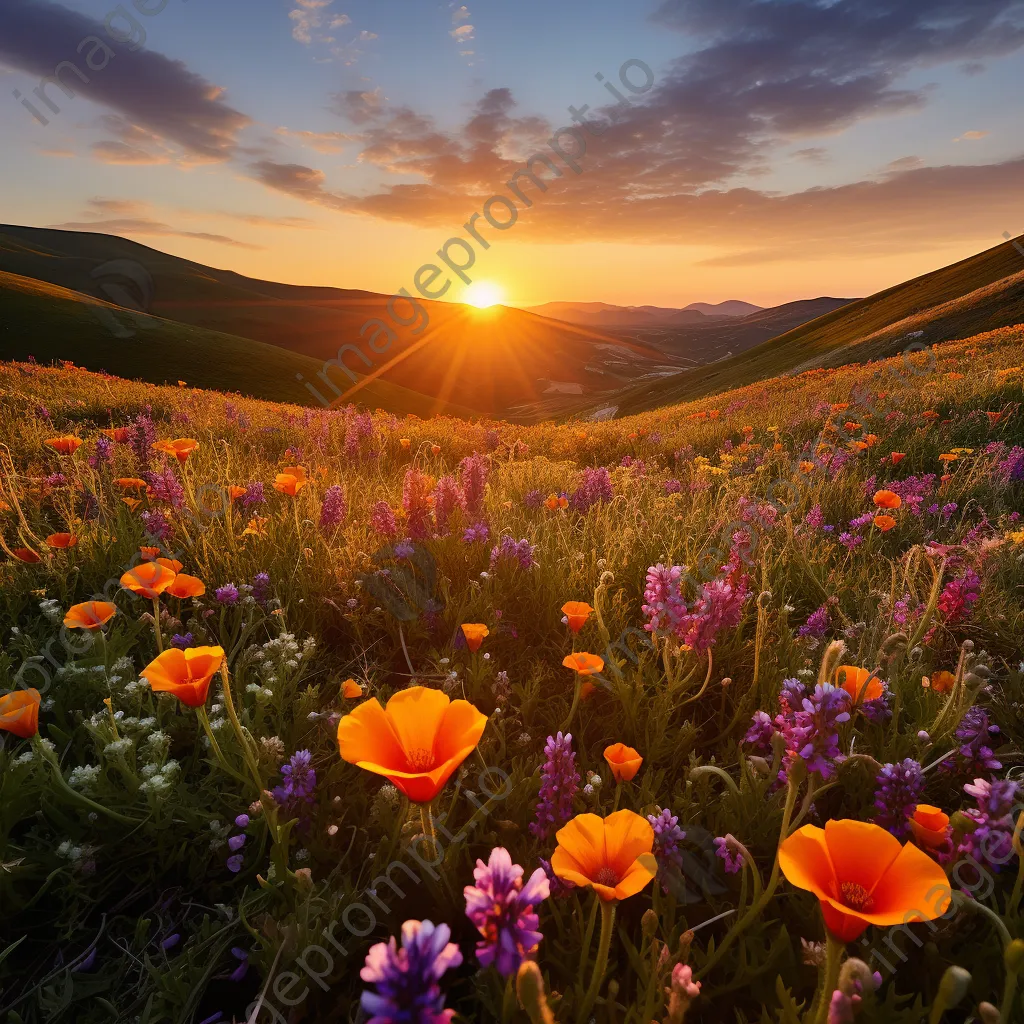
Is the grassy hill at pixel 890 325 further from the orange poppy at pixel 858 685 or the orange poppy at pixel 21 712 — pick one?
the orange poppy at pixel 21 712

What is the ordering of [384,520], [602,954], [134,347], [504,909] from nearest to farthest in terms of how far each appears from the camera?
[504,909] < [602,954] < [384,520] < [134,347]

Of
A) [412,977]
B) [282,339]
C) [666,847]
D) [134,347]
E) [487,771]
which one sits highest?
[282,339]

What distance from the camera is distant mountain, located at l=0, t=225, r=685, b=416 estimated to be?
50750mm

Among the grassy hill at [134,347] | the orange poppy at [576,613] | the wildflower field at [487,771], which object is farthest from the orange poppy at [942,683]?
the grassy hill at [134,347]

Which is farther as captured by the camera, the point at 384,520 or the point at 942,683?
the point at 384,520

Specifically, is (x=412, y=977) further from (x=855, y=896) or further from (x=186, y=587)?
(x=186, y=587)

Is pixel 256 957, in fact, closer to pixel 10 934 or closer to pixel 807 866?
pixel 10 934

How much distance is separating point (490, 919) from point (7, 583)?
3402 mm

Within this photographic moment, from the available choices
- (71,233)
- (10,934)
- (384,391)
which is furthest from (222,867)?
(71,233)

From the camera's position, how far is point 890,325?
41.7 meters

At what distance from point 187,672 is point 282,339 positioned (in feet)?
386

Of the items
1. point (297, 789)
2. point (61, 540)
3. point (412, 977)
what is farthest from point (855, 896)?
point (61, 540)

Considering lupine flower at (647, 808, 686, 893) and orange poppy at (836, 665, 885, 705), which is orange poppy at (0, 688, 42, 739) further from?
orange poppy at (836, 665, 885, 705)

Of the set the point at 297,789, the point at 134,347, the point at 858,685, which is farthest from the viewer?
the point at 134,347
